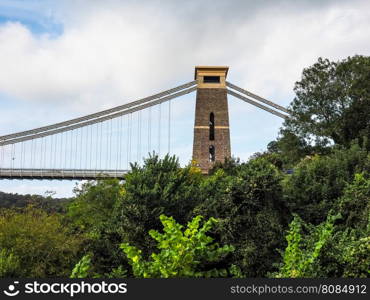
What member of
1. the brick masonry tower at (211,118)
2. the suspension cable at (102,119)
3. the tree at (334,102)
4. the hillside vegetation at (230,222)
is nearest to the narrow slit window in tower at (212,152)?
the brick masonry tower at (211,118)

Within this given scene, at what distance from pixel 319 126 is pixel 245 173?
17.3 m

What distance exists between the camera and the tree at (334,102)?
1058 inches

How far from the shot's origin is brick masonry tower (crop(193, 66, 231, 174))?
137 feet

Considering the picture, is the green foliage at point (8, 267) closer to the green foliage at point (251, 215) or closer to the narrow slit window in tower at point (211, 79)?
the green foliage at point (251, 215)

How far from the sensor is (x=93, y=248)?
42.4ft

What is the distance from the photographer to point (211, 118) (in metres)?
44.2

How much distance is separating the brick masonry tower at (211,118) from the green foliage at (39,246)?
27.3 meters

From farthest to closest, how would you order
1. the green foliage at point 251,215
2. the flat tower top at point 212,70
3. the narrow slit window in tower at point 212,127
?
the flat tower top at point 212,70, the narrow slit window in tower at point 212,127, the green foliage at point 251,215

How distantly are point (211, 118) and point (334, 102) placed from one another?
17.4 metres

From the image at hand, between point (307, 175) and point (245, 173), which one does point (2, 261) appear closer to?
point (245, 173)

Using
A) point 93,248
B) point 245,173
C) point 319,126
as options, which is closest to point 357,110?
point 319,126

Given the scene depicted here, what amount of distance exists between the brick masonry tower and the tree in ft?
43.2

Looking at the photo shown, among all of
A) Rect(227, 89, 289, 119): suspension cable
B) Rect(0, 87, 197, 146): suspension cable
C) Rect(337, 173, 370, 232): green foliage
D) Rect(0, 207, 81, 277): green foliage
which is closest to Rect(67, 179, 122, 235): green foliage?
Rect(0, 207, 81, 277): green foliage

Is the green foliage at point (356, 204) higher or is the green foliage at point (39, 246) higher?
the green foliage at point (356, 204)
